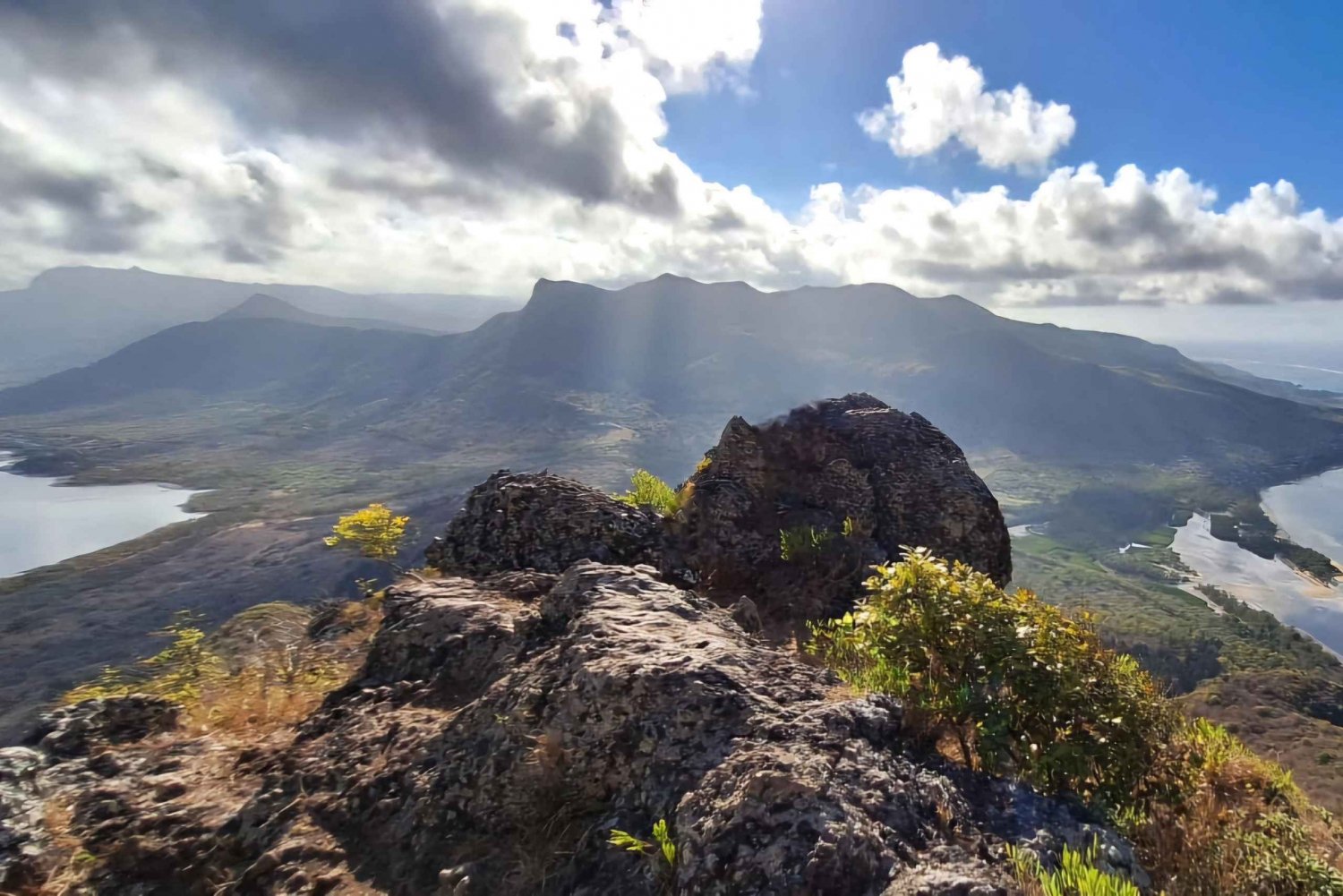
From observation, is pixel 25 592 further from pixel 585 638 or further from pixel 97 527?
pixel 585 638

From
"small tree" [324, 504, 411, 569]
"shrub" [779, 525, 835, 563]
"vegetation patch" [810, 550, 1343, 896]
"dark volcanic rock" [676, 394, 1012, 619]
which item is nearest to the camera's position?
"vegetation patch" [810, 550, 1343, 896]

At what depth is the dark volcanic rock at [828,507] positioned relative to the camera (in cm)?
1222

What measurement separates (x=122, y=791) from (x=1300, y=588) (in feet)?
738

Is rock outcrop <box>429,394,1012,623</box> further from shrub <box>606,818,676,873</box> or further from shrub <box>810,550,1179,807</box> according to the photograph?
shrub <box>606,818,676,873</box>

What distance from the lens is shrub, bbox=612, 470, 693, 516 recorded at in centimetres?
1348

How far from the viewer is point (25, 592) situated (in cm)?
13875

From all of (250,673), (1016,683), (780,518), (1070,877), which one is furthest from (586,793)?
(780,518)

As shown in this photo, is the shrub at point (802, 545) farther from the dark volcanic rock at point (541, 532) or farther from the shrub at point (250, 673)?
the shrub at point (250, 673)

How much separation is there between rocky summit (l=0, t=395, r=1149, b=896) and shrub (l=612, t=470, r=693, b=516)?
197 inches

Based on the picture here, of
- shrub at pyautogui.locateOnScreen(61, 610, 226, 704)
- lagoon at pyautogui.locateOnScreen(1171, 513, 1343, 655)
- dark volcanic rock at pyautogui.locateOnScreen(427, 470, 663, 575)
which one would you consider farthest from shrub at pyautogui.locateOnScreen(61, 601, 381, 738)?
lagoon at pyautogui.locateOnScreen(1171, 513, 1343, 655)

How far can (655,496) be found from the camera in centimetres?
1423

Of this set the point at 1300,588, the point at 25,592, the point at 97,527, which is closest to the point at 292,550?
the point at 25,592

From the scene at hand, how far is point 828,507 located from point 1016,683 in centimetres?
888

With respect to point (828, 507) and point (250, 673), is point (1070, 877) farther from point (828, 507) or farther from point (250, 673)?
point (828, 507)
